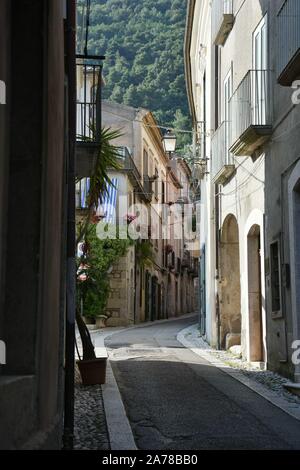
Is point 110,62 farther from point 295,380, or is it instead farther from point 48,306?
point 48,306

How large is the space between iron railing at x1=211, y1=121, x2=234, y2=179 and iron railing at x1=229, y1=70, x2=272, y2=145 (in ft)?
4.72

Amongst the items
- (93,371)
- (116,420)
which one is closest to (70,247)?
(116,420)

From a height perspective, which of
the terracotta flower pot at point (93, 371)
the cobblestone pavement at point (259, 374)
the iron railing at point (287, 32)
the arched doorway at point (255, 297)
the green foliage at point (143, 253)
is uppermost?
the iron railing at point (287, 32)

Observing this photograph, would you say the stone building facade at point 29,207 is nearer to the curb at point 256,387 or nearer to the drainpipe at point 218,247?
the curb at point 256,387

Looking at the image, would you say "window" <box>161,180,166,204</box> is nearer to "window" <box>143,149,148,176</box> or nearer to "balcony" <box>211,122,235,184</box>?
"window" <box>143,149,148,176</box>

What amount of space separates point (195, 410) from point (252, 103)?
6.38 meters

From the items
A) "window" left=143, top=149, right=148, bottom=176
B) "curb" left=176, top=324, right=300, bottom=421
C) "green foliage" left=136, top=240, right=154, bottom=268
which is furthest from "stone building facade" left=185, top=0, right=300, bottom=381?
"window" left=143, top=149, right=148, bottom=176

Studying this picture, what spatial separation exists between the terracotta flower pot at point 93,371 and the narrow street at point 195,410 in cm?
38

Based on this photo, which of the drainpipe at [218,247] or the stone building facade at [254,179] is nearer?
the stone building facade at [254,179]

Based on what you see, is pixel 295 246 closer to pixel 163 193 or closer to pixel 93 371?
pixel 93 371

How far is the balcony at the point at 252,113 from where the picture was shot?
37.4ft

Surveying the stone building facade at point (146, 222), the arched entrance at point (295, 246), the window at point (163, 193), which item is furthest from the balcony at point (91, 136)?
the window at point (163, 193)

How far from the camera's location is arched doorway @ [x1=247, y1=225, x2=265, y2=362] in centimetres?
1266
